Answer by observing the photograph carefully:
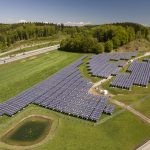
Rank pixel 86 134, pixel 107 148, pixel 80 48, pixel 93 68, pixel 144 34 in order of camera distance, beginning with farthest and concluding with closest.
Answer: pixel 144 34, pixel 80 48, pixel 93 68, pixel 86 134, pixel 107 148

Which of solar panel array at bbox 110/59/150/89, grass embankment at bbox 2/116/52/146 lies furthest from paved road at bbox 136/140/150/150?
solar panel array at bbox 110/59/150/89

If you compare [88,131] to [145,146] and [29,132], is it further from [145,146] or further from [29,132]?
[29,132]

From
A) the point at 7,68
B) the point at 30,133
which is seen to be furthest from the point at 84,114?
the point at 7,68

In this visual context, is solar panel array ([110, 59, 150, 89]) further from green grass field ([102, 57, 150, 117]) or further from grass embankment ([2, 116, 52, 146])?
grass embankment ([2, 116, 52, 146])

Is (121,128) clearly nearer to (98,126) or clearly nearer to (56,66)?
(98,126)

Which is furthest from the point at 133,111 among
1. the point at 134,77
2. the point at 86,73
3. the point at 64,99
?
the point at 86,73

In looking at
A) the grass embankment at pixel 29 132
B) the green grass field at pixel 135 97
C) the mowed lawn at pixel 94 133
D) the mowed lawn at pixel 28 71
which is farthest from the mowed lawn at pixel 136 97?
the mowed lawn at pixel 28 71
